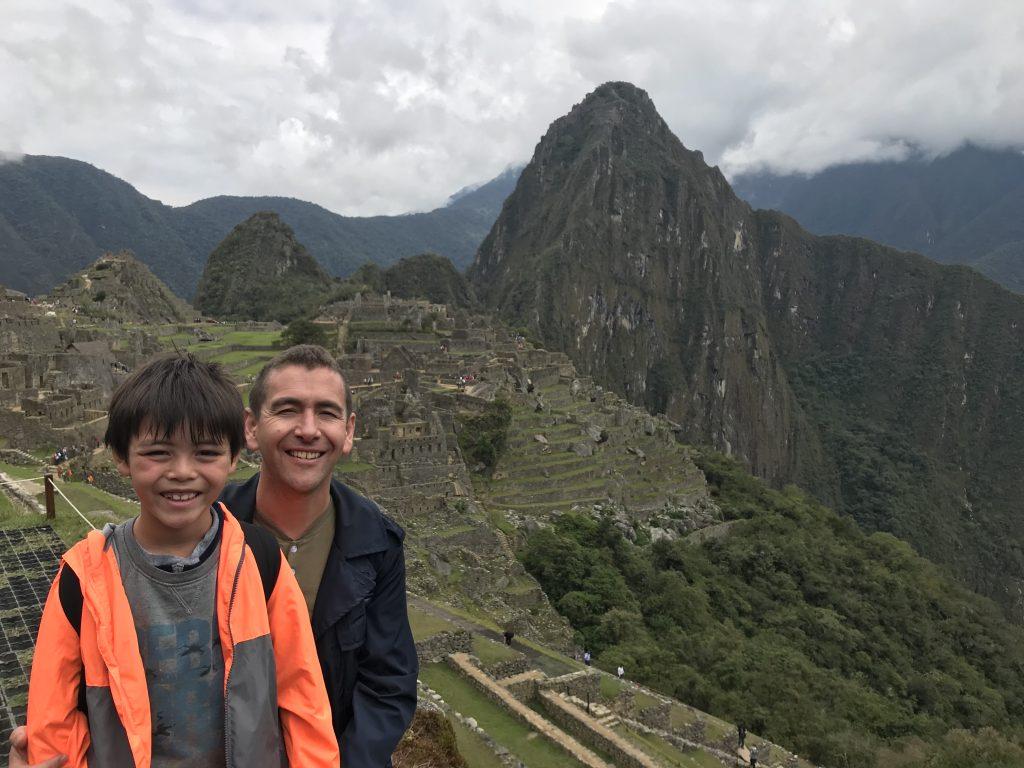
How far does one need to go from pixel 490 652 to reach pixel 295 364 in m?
12.0

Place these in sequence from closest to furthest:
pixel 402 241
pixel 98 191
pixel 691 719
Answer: pixel 691 719 < pixel 98 191 < pixel 402 241

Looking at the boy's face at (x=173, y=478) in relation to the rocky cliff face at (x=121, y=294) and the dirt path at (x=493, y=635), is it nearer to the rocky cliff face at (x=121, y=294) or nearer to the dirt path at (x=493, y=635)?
the dirt path at (x=493, y=635)

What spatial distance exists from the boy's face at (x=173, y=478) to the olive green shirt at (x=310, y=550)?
20.9 inches

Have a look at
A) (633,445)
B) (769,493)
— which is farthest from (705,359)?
(633,445)

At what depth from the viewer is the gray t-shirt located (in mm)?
2418

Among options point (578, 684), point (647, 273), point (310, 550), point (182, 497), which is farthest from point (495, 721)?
point (647, 273)

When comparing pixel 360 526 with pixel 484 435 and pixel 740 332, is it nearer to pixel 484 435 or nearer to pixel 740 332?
pixel 484 435

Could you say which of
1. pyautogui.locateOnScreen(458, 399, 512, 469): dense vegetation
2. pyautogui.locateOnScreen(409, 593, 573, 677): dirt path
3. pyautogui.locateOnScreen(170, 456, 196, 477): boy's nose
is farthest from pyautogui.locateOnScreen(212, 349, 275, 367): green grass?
pyautogui.locateOnScreen(170, 456, 196, 477): boy's nose

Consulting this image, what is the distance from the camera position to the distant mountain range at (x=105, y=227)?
73188 mm

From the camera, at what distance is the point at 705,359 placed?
129125mm

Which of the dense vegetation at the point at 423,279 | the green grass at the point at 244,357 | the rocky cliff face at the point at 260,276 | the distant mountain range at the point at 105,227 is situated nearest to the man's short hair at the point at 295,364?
the green grass at the point at 244,357

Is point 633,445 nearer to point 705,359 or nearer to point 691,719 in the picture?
point 691,719

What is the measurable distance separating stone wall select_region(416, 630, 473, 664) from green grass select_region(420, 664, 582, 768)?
0.65 feet

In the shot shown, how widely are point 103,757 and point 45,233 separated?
92.5m
